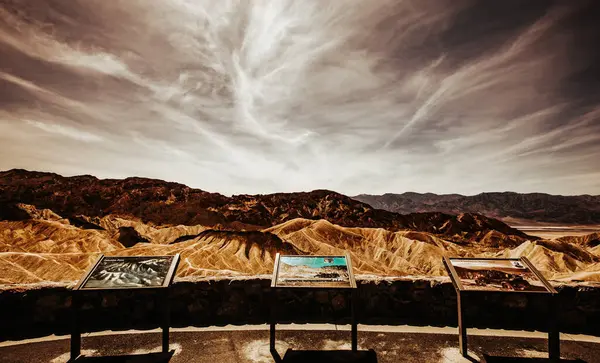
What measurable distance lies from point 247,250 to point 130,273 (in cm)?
3628

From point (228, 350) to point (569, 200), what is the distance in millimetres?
234118

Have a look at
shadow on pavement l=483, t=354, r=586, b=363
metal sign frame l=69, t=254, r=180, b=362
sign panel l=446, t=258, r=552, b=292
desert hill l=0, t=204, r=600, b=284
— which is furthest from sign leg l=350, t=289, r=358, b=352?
desert hill l=0, t=204, r=600, b=284

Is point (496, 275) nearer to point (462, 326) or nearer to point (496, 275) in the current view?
point (496, 275)

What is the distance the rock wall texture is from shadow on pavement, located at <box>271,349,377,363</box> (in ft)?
3.37

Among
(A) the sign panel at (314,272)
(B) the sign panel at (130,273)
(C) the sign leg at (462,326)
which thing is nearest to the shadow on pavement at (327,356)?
(A) the sign panel at (314,272)

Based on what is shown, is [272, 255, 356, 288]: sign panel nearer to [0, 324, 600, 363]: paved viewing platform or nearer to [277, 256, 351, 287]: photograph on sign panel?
[277, 256, 351, 287]: photograph on sign panel

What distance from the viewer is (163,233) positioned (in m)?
59.0

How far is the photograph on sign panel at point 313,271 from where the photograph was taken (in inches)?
193

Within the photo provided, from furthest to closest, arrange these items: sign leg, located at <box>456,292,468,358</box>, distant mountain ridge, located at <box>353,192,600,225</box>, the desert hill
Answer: distant mountain ridge, located at <box>353,192,600,225</box> → the desert hill → sign leg, located at <box>456,292,468,358</box>

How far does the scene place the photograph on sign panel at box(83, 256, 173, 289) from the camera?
4.77m

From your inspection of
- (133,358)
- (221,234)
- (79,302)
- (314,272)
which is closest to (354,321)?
(314,272)

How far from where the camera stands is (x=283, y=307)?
6379 mm

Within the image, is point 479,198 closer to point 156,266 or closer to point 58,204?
point 58,204

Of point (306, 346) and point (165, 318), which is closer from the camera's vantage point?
point (165, 318)
